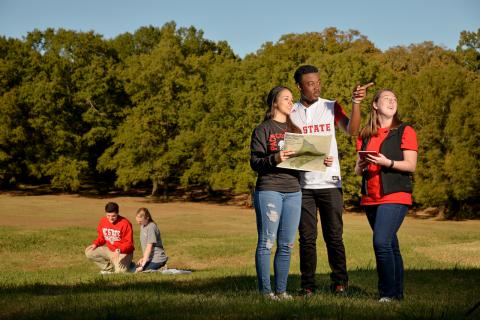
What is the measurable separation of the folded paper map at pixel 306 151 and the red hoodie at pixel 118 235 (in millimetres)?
7622

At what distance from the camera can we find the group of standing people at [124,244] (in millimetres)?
13500

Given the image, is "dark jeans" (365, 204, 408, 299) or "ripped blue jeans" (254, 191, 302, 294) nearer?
"dark jeans" (365, 204, 408, 299)

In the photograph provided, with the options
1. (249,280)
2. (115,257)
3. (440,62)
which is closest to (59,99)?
(440,62)

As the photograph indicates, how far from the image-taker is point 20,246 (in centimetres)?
2203

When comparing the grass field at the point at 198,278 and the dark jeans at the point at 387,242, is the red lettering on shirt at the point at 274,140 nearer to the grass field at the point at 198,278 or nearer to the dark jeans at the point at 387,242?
the dark jeans at the point at 387,242

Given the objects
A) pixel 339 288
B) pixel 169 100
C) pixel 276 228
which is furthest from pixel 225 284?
pixel 169 100

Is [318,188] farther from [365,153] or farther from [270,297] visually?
[270,297]

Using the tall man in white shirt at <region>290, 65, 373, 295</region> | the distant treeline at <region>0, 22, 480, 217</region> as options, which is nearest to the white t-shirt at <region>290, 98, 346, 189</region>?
the tall man in white shirt at <region>290, 65, 373, 295</region>

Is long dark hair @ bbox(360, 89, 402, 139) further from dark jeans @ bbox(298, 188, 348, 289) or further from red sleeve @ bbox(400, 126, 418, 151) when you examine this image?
dark jeans @ bbox(298, 188, 348, 289)

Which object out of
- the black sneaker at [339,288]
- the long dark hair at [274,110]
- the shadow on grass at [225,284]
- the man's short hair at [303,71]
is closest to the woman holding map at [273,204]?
the long dark hair at [274,110]

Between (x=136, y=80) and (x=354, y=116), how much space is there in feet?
164

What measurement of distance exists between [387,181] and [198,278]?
15.5 ft

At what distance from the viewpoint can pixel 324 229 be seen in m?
7.95

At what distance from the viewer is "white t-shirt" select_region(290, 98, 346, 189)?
25.2ft
